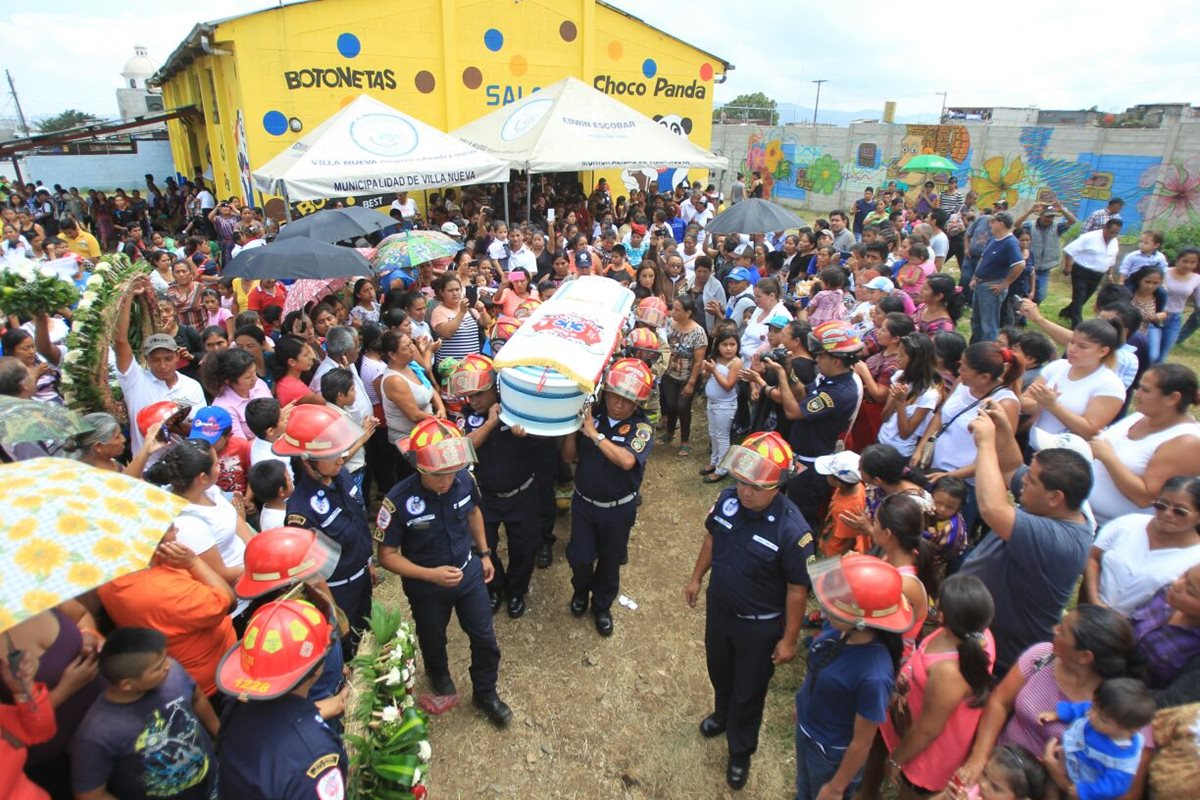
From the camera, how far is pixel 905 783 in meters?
2.79

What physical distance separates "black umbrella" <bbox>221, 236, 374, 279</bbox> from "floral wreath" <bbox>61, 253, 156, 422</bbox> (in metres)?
1.26

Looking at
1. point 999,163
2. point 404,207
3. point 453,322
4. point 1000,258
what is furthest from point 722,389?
point 999,163

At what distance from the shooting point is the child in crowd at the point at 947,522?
349 cm

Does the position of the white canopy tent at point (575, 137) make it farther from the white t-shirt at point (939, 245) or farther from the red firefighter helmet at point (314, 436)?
the red firefighter helmet at point (314, 436)

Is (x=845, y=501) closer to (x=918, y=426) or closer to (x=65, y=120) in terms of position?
(x=918, y=426)

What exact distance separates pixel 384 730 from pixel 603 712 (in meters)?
1.75

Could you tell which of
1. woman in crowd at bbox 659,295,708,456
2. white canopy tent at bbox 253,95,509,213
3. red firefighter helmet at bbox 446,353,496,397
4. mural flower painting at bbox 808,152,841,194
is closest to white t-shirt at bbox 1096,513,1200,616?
red firefighter helmet at bbox 446,353,496,397

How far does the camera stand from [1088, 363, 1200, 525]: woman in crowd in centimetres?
329

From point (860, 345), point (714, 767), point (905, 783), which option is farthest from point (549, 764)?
point (860, 345)

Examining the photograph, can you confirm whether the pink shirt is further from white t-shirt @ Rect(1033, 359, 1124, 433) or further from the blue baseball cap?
white t-shirt @ Rect(1033, 359, 1124, 433)

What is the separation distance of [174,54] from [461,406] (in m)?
15.2

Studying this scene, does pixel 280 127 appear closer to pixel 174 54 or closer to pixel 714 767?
pixel 174 54

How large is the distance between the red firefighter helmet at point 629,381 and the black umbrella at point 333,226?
14.9ft

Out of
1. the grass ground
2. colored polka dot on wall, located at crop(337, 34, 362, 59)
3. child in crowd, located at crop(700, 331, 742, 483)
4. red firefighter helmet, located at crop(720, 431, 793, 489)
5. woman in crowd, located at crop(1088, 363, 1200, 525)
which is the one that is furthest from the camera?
colored polka dot on wall, located at crop(337, 34, 362, 59)
